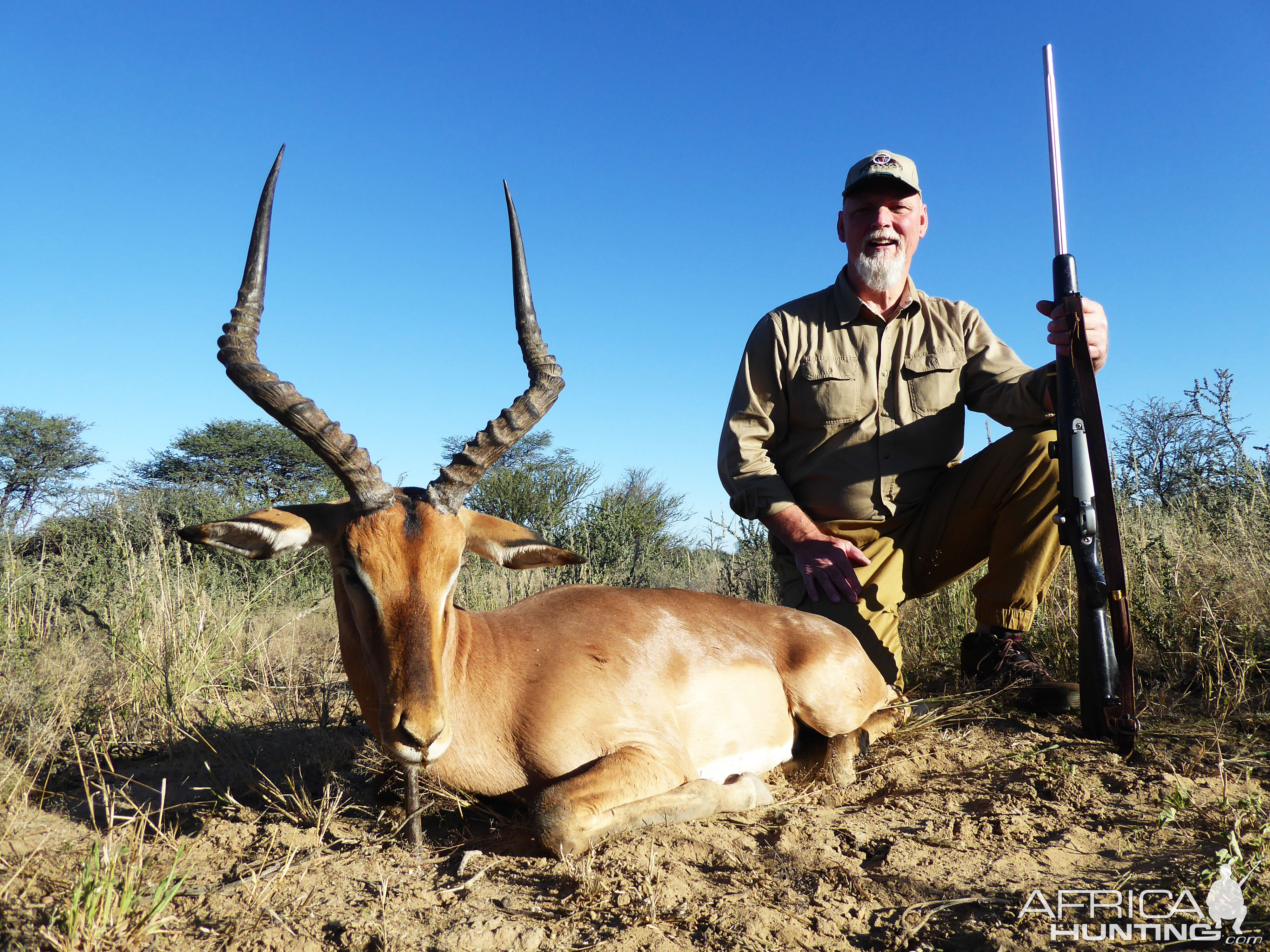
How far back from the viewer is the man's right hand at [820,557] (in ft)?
16.2

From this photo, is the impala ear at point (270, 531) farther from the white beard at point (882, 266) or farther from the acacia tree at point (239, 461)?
the acacia tree at point (239, 461)

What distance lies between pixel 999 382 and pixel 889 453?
0.84 m

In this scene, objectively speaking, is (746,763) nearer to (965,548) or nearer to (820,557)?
(820,557)

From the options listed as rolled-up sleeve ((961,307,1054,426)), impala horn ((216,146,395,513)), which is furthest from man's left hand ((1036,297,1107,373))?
impala horn ((216,146,395,513))

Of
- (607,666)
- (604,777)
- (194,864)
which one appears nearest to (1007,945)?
(604,777)

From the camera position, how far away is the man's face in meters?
5.64

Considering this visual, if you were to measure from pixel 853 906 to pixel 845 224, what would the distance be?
15.9 ft

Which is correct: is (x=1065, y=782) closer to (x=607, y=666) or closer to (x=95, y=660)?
(x=607, y=666)

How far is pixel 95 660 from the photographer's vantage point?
5.99 meters

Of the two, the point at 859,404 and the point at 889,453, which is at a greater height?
the point at 859,404

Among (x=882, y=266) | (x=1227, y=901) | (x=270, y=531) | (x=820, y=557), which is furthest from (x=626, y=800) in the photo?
(x=882, y=266)

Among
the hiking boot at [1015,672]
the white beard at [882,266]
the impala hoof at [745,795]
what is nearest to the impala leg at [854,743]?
the impala hoof at [745,795]

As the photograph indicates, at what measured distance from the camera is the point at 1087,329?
4348 millimetres

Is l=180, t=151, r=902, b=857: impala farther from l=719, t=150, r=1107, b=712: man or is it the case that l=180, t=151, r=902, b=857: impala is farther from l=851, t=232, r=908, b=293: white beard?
l=851, t=232, r=908, b=293: white beard
